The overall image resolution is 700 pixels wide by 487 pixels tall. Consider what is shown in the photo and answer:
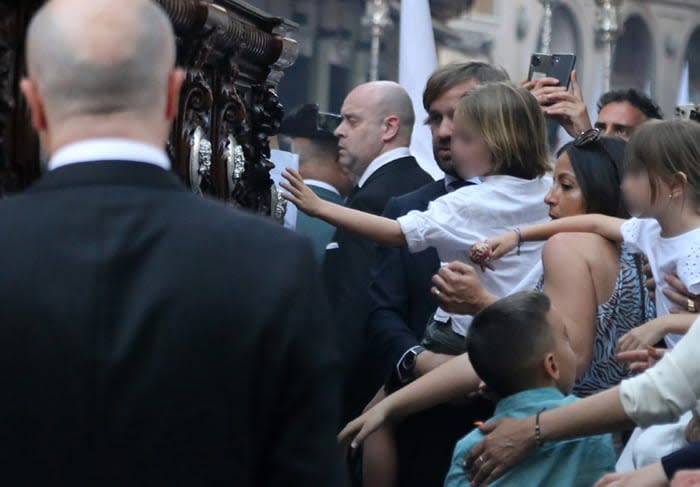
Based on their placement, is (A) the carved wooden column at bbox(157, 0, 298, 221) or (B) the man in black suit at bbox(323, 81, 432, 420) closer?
(A) the carved wooden column at bbox(157, 0, 298, 221)

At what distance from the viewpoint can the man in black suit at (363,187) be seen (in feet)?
13.7

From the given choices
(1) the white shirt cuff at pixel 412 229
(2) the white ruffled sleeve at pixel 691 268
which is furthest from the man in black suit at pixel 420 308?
(2) the white ruffled sleeve at pixel 691 268

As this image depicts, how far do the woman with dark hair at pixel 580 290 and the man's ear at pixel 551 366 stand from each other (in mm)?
231

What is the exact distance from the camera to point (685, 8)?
30.6 metres

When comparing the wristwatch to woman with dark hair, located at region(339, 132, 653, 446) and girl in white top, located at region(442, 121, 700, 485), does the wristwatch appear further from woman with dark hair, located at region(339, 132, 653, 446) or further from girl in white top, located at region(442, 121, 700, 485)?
girl in white top, located at region(442, 121, 700, 485)

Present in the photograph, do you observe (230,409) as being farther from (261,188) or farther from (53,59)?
(261,188)

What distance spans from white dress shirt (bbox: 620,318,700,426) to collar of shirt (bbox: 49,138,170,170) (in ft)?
3.59

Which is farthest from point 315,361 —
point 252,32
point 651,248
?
point 651,248

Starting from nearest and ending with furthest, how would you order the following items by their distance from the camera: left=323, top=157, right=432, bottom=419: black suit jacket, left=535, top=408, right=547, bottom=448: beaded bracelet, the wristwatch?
left=535, top=408, right=547, bottom=448: beaded bracelet < the wristwatch < left=323, top=157, right=432, bottom=419: black suit jacket

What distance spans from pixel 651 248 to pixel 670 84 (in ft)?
87.0

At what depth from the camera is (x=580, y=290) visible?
128 inches

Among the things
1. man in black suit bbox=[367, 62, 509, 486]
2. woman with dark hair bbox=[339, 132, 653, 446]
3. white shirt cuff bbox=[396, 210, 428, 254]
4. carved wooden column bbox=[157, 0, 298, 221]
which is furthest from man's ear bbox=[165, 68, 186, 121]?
man in black suit bbox=[367, 62, 509, 486]

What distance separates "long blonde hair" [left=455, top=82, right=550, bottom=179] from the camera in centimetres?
351

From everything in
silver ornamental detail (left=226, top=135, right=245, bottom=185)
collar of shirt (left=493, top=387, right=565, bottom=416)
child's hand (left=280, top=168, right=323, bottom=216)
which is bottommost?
collar of shirt (left=493, top=387, right=565, bottom=416)
